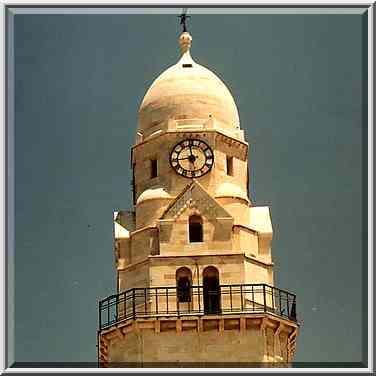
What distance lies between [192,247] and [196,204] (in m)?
1.34

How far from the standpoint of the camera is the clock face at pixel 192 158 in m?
47.2

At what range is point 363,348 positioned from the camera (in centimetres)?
3309

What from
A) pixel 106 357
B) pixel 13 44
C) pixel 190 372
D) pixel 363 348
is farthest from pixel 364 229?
pixel 106 357

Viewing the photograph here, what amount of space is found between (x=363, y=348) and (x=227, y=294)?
1233cm

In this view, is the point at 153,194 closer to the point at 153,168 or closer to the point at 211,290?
the point at 153,168

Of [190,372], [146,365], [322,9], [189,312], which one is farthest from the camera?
[189,312]

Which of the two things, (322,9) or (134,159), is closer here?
(322,9)

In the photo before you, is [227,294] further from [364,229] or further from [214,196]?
[364,229]

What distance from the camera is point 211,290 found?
4538 centimetres

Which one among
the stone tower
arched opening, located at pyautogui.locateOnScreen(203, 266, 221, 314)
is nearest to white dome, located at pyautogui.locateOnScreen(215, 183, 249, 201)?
the stone tower

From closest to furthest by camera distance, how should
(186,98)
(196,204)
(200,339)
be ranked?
(200,339) → (196,204) → (186,98)

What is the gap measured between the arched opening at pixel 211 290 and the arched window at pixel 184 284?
459 millimetres

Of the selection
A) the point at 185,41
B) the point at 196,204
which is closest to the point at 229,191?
the point at 196,204

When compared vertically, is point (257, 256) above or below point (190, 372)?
above
